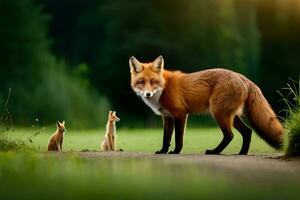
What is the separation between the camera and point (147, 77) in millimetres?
8617

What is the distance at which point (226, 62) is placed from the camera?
66.3ft

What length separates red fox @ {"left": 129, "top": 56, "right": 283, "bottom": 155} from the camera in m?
8.48

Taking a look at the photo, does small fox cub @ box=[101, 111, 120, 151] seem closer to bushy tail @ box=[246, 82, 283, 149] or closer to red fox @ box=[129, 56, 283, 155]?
red fox @ box=[129, 56, 283, 155]

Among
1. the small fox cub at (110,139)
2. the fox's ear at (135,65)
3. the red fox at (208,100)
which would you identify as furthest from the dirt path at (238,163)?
the small fox cub at (110,139)

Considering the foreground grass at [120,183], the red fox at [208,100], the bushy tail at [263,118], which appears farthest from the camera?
the bushy tail at [263,118]

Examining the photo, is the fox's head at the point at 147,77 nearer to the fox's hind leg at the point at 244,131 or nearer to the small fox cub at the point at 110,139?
the fox's hind leg at the point at 244,131

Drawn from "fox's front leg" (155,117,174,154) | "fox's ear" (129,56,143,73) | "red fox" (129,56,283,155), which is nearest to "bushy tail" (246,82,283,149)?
"red fox" (129,56,283,155)

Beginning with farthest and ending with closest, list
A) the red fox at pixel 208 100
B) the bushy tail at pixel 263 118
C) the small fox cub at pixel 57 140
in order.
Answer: the small fox cub at pixel 57 140
the bushy tail at pixel 263 118
the red fox at pixel 208 100

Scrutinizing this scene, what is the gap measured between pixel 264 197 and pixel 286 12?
2094 cm

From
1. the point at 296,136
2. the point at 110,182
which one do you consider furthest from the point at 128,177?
the point at 296,136

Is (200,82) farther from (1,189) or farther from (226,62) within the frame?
(226,62)

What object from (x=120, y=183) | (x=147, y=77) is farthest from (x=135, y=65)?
(x=120, y=183)

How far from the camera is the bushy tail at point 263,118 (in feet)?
28.3

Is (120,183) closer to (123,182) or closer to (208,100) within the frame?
(123,182)
